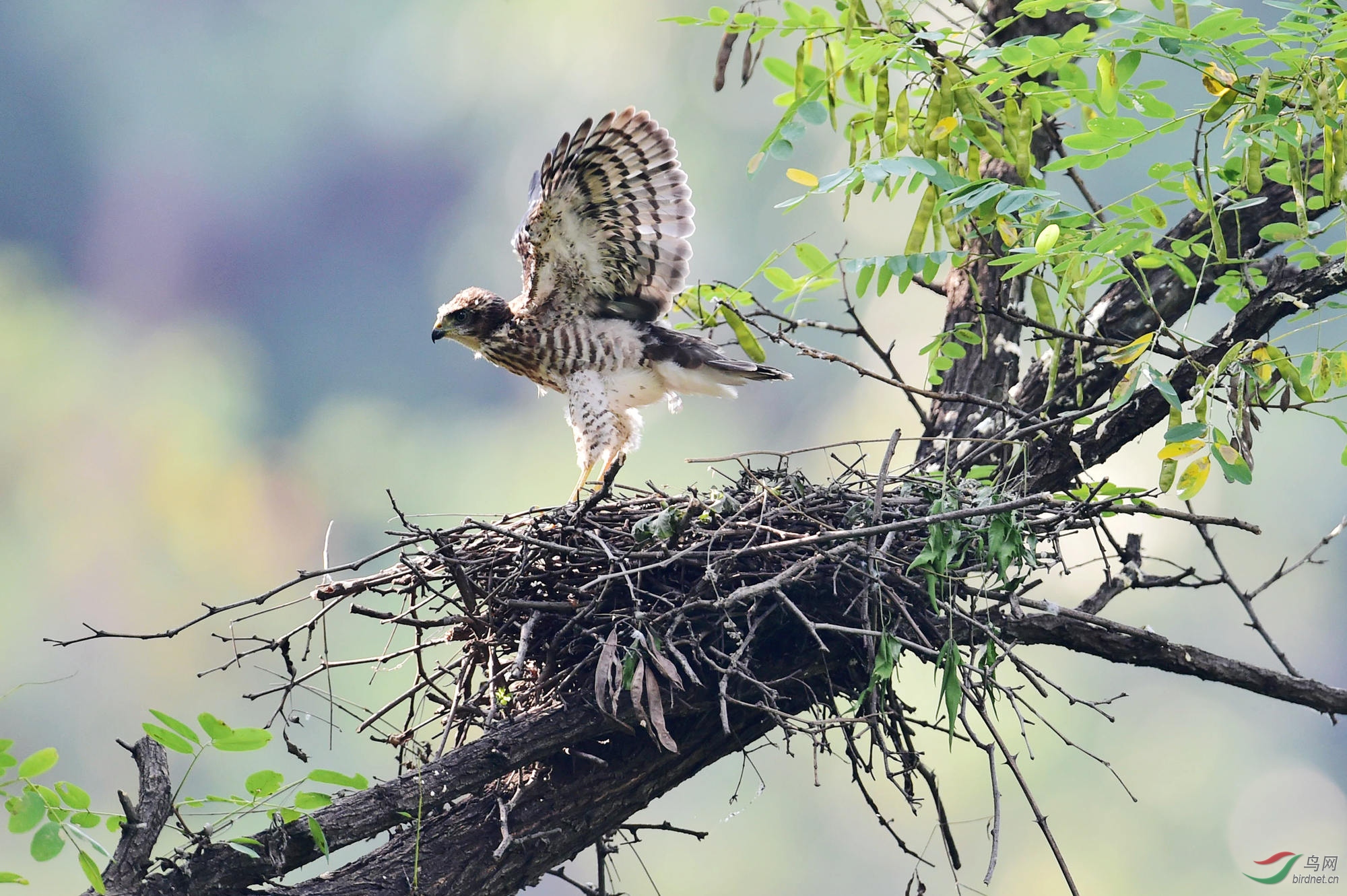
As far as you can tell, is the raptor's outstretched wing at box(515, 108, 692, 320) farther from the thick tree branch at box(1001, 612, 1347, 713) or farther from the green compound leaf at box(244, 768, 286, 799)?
the green compound leaf at box(244, 768, 286, 799)

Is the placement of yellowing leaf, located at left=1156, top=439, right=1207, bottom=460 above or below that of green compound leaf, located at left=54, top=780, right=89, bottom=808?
below

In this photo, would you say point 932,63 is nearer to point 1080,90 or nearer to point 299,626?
point 1080,90

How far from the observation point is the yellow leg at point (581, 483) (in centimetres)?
305

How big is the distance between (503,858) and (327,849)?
0.36 meters

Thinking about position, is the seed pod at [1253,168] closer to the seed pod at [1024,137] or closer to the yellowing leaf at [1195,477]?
the seed pod at [1024,137]

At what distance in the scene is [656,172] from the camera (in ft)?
9.34

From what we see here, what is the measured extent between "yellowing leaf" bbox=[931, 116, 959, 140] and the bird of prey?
0.86m

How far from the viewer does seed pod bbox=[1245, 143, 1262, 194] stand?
192cm

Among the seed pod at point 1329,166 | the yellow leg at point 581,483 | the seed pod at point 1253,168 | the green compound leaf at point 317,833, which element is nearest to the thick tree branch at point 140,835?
the green compound leaf at point 317,833

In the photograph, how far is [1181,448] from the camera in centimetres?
179

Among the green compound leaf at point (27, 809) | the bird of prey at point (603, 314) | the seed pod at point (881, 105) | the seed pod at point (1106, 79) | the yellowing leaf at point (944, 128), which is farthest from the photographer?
the bird of prey at point (603, 314)

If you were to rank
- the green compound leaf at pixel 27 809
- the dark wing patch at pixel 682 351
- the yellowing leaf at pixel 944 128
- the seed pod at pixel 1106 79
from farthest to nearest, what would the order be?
the dark wing patch at pixel 682 351 → the yellowing leaf at pixel 944 128 → the seed pod at pixel 1106 79 → the green compound leaf at pixel 27 809

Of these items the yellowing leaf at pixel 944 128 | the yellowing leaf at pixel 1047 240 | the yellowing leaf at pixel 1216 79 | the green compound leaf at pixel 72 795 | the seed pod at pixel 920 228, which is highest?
the yellowing leaf at pixel 944 128

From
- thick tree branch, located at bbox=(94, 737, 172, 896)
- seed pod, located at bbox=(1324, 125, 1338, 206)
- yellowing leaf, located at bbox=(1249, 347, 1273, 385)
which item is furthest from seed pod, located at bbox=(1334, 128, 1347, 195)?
thick tree branch, located at bbox=(94, 737, 172, 896)
